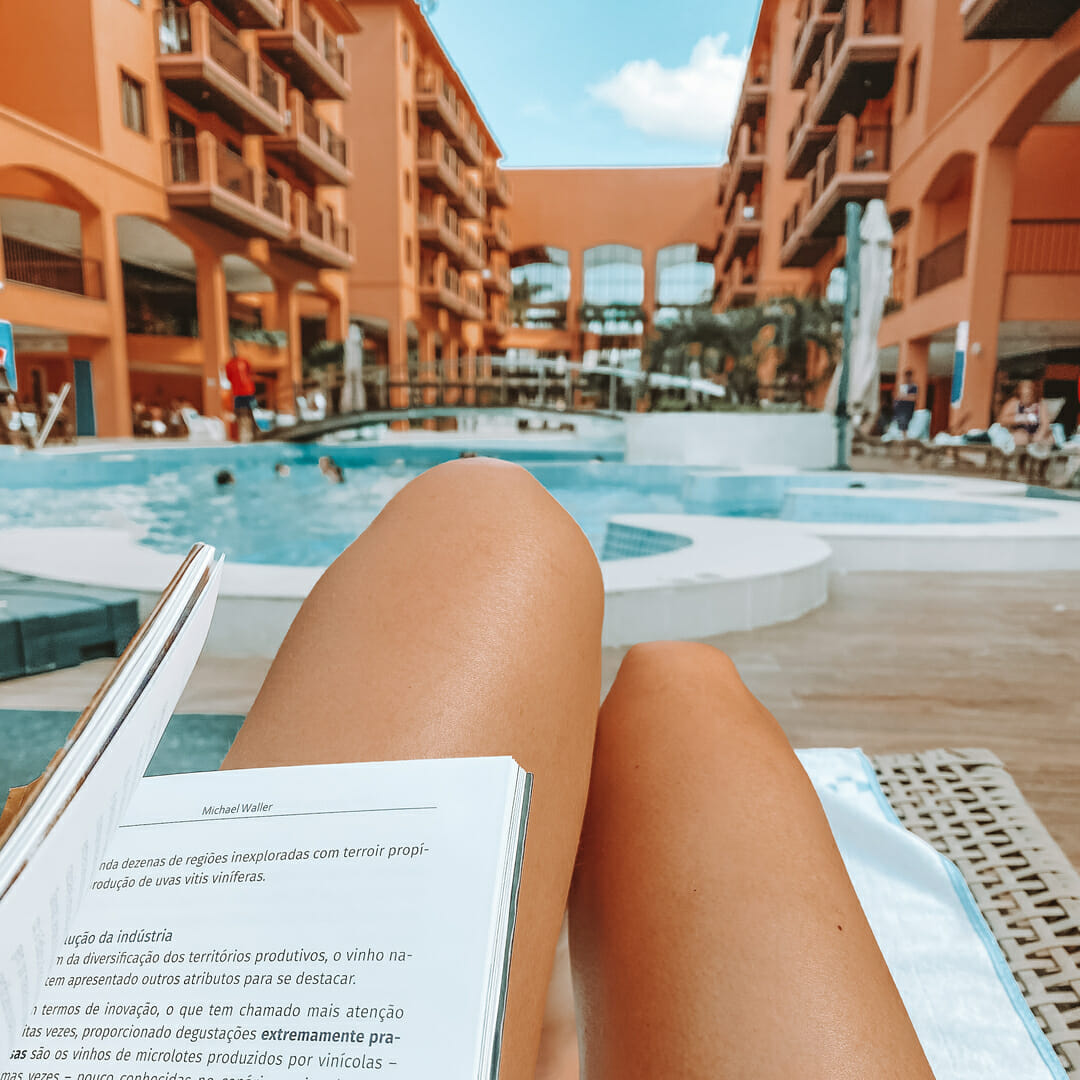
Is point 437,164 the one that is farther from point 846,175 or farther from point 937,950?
point 937,950

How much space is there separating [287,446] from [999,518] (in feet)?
29.2

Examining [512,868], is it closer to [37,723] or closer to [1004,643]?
[37,723]

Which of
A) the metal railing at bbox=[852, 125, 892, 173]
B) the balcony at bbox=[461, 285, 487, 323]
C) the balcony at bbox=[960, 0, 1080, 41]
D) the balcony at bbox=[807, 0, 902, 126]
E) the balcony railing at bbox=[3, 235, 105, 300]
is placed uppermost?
the balcony at bbox=[807, 0, 902, 126]

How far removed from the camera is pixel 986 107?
9273 mm

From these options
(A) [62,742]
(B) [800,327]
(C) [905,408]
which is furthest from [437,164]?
(A) [62,742]

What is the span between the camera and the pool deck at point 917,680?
140 centimetres

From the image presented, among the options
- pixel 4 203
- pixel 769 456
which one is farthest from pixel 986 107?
pixel 4 203

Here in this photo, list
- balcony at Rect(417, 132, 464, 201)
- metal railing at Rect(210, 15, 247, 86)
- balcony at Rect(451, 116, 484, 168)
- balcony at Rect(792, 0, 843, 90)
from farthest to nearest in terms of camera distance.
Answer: balcony at Rect(451, 116, 484, 168) → balcony at Rect(417, 132, 464, 201) → balcony at Rect(792, 0, 843, 90) → metal railing at Rect(210, 15, 247, 86)

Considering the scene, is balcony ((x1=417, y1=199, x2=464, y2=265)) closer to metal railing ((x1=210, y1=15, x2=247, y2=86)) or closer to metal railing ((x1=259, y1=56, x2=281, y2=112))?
metal railing ((x1=259, y1=56, x2=281, y2=112))

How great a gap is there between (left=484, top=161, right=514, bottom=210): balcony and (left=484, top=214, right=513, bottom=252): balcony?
488 mm

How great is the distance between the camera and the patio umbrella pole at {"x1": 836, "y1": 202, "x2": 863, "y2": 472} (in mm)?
6816

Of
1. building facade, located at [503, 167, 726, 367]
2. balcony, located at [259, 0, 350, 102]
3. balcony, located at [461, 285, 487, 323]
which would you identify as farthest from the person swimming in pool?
Result: building facade, located at [503, 167, 726, 367]

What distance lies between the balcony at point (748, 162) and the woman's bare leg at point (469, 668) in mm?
21807

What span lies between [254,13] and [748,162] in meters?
12.7
